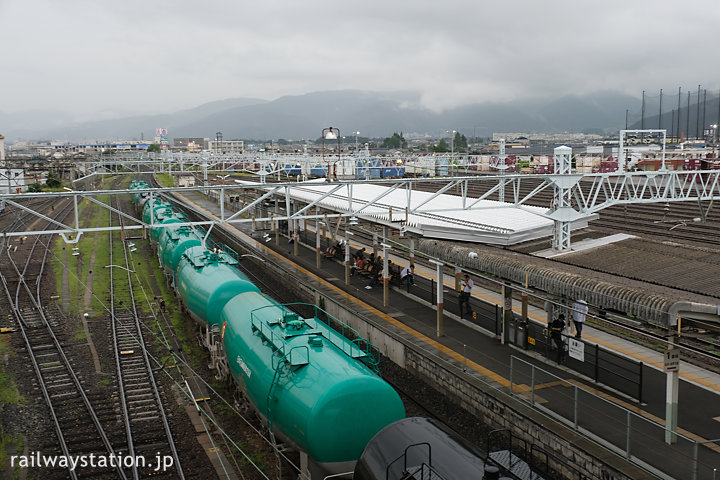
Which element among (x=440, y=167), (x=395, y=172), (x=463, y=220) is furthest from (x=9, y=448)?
(x=395, y=172)

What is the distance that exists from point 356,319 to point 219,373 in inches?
225

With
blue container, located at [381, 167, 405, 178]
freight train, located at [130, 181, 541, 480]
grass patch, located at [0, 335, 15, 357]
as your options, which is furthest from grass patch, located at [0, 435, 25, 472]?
blue container, located at [381, 167, 405, 178]

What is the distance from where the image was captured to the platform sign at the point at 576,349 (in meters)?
14.3

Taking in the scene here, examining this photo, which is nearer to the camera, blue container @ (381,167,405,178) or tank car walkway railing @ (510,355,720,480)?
tank car walkway railing @ (510,355,720,480)

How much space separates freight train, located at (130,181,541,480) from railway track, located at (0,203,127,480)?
10.2 ft

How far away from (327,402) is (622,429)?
19.8 feet

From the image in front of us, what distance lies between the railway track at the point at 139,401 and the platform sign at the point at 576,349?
959 cm

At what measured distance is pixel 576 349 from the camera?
14.5 metres

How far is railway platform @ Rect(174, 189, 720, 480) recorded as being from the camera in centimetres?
1020

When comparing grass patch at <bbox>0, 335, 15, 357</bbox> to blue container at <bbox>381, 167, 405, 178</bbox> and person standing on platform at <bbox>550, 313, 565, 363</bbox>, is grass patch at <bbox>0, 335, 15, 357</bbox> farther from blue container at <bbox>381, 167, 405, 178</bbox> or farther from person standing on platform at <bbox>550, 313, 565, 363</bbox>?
blue container at <bbox>381, 167, 405, 178</bbox>

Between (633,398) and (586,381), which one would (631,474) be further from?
(586,381)

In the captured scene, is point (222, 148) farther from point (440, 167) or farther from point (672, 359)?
point (672, 359)

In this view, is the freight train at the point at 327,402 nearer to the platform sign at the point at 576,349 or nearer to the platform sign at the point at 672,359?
the platform sign at the point at 672,359

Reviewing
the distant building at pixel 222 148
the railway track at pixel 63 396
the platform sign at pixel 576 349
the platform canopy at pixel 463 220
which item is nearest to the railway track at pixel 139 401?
the railway track at pixel 63 396
